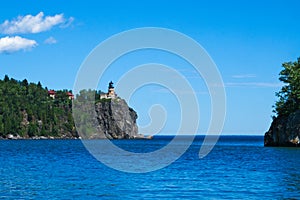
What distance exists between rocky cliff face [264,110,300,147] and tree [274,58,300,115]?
2.37m

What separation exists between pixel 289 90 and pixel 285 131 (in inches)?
381

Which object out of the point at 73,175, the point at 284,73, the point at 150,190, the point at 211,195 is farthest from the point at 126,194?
the point at 284,73

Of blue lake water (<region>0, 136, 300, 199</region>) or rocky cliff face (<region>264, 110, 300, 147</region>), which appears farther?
rocky cliff face (<region>264, 110, 300, 147</region>)

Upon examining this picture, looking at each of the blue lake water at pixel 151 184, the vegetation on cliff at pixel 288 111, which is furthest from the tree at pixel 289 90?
the blue lake water at pixel 151 184

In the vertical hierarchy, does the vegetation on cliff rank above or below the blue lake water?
above

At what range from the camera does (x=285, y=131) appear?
122 meters

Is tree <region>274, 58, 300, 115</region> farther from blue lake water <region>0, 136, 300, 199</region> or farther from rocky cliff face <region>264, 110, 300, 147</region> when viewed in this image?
blue lake water <region>0, 136, 300, 199</region>

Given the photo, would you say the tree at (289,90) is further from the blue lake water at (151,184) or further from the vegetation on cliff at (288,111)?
the blue lake water at (151,184)

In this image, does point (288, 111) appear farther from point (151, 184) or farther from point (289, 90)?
point (151, 184)

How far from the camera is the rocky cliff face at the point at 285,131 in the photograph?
11781 centimetres

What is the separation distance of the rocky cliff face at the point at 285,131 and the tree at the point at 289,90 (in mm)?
2372

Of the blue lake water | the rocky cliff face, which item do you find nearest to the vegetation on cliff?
the rocky cliff face

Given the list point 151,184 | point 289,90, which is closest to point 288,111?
point 289,90

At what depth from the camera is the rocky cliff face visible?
387 ft
